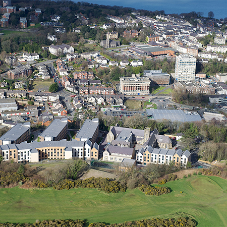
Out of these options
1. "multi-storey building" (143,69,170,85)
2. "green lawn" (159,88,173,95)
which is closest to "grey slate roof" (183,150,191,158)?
"green lawn" (159,88,173,95)

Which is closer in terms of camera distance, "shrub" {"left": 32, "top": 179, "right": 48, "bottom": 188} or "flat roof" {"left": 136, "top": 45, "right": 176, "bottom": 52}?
"shrub" {"left": 32, "top": 179, "right": 48, "bottom": 188}

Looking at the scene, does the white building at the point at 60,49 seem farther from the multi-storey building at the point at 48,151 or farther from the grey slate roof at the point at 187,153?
the grey slate roof at the point at 187,153

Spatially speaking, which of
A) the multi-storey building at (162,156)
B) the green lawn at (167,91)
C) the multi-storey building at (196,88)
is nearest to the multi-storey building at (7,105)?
the multi-storey building at (162,156)

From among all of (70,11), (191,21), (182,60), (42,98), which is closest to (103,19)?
(70,11)

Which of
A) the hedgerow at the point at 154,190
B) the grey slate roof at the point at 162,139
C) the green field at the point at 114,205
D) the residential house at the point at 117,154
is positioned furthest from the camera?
the grey slate roof at the point at 162,139

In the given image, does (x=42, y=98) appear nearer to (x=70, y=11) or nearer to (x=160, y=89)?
(x=160, y=89)

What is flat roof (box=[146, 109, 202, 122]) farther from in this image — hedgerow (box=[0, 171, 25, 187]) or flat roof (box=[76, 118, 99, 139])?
hedgerow (box=[0, 171, 25, 187])
